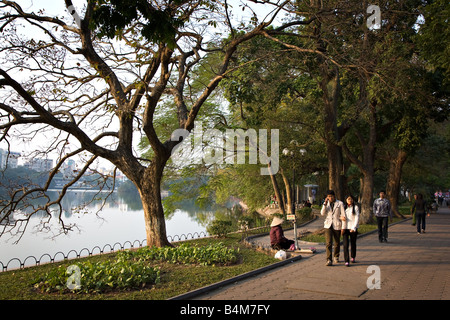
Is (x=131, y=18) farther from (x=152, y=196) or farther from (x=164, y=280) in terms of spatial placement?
(x=152, y=196)

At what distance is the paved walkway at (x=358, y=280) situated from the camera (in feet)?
23.3

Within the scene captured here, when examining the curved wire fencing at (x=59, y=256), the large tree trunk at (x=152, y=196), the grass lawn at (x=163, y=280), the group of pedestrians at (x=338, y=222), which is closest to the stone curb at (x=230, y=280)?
the grass lawn at (x=163, y=280)

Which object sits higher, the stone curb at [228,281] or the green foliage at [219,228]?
the green foliage at [219,228]

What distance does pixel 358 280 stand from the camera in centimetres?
821

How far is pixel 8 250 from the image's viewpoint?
20969mm

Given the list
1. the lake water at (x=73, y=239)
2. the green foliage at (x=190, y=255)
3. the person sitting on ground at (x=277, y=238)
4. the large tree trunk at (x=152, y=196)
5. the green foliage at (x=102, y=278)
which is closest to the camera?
the green foliage at (x=102, y=278)

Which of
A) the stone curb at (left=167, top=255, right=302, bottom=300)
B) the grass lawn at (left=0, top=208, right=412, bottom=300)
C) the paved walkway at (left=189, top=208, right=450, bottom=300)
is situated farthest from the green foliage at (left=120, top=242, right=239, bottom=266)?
the paved walkway at (left=189, top=208, right=450, bottom=300)

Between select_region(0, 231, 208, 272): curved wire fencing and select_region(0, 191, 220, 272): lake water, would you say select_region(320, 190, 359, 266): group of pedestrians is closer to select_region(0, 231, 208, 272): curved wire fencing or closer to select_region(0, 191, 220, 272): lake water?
select_region(0, 231, 208, 272): curved wire fencing

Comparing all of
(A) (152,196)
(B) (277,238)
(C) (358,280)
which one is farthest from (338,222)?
(A) (152,196)

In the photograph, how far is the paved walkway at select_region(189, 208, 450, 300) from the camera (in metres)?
7.10

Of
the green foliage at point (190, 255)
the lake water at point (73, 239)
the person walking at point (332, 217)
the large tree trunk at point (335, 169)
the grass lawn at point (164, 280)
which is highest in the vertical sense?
the large tree trunk at point (335, 169)

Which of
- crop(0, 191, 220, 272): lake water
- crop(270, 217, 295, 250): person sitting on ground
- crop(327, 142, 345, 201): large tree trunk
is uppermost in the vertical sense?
crop(327, 142, 345, 201): large tree trunk

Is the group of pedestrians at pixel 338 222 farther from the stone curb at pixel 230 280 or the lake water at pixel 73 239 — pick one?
the lake water at pixel 73 239
